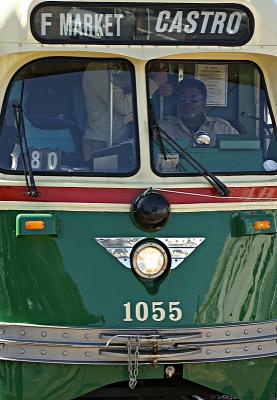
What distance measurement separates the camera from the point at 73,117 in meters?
6.90

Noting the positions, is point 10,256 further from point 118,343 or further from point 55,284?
point 118,343

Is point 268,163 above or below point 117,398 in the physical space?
above

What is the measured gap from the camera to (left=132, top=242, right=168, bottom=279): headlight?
661 centimetres

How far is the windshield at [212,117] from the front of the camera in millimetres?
6906

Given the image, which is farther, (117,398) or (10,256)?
(117,398)

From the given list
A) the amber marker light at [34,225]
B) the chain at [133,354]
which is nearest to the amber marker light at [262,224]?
the chain at [133,354]

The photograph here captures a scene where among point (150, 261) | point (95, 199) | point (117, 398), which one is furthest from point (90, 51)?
point (117, 398)

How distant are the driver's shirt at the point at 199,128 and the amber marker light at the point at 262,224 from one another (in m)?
0.59

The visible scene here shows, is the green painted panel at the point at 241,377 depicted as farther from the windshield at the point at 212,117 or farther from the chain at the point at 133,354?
the windshield at the point at 212,117

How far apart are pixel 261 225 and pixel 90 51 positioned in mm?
1493

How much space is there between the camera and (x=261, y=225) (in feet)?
22.3

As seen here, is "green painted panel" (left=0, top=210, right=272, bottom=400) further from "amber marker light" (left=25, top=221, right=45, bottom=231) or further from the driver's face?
the driver's face

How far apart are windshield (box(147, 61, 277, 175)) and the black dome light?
28 cm

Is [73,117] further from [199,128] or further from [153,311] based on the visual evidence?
[153,311]
